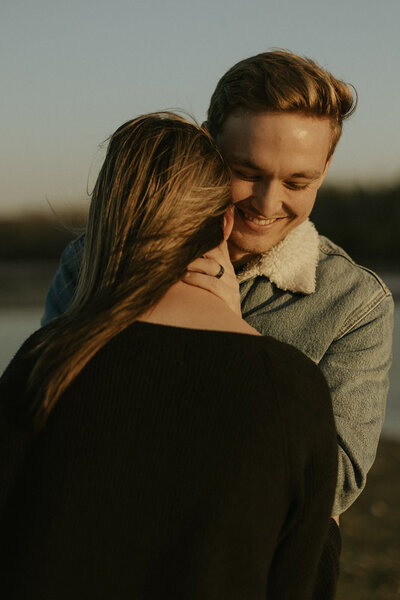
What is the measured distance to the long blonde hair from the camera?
1.32 m

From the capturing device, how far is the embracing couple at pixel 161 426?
1268 mm

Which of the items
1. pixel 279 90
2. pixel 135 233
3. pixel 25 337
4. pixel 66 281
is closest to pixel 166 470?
pixel 135 233

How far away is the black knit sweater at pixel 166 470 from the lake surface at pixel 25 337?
4.62 metres

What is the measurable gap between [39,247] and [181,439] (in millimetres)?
18000

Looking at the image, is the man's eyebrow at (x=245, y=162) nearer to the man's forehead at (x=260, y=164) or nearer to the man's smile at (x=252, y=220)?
the man's forehead at (x=260, y=164)

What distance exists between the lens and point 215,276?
159 cm

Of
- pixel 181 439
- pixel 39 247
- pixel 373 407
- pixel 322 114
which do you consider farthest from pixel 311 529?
pixel 39 247

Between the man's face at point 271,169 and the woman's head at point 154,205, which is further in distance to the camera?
the man's face at point 271,169

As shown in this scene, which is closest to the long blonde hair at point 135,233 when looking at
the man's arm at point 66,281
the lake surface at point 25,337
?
the man's arm at point 66,281

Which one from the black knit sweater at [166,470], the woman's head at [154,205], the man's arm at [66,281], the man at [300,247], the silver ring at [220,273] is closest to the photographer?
the black knit sweater at [166,470]

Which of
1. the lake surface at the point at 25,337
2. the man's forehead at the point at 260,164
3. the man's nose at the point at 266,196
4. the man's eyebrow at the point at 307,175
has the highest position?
the man's forehead at the point at 260,164

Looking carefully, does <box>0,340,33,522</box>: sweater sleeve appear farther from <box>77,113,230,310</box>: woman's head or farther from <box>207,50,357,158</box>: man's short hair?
<box>207,50,357,158</box>: man's short hair

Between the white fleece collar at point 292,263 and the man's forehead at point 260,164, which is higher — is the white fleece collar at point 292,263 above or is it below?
below

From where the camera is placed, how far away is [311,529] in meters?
1.39
